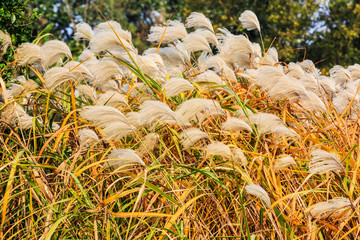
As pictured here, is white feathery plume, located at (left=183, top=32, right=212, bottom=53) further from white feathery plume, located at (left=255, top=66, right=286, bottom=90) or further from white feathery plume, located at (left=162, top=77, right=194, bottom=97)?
white feathery plume, located at (left=162, top=77, right=194, bottom=97)

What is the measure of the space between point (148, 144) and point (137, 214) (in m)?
0.35

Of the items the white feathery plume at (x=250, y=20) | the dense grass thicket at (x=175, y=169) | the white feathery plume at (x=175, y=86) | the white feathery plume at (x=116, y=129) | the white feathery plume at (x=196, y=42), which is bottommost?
the dense grass thicket at (x=175, y=169)

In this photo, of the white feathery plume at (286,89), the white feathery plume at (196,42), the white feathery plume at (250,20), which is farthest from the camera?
the white feathery plume at (250,20)

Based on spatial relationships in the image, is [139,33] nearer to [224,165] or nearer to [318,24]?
[318,24]

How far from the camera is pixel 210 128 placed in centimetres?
242

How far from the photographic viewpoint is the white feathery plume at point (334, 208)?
1.76 meters

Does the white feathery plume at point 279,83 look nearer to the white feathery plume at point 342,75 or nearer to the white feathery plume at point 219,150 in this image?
the white feathery plume at point 219,150

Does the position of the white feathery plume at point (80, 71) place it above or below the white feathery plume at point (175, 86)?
below

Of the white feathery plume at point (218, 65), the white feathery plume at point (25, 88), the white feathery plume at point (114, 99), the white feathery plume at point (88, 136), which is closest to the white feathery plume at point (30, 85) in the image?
the white feathery plume at point (25, 88)

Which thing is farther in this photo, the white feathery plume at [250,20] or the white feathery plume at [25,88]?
the white feathery plume at [250,20]

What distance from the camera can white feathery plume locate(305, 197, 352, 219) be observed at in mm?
1757

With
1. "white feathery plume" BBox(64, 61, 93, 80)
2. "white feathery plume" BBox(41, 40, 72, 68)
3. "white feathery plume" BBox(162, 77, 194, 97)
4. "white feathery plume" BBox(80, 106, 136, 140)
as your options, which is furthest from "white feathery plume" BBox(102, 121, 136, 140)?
"white feathery plume" BBox(41, 40, 72, 68)

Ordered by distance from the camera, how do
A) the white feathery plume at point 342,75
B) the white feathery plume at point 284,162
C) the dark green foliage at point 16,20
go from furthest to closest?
the white feathery plume at point 342,75 < the dark green foliage at point 16,20 < the white feathery plume at point 284,162

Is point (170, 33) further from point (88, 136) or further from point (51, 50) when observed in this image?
point (88, 136)
